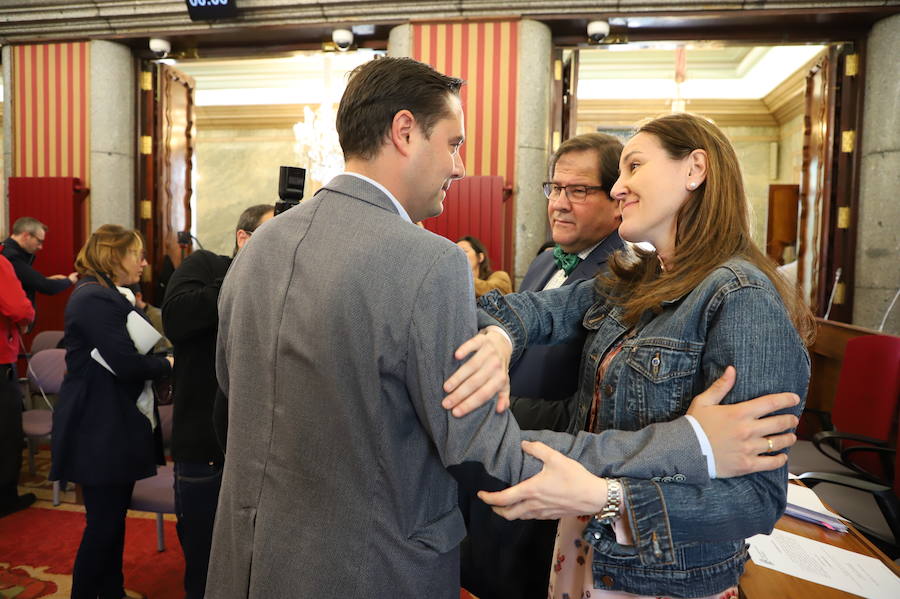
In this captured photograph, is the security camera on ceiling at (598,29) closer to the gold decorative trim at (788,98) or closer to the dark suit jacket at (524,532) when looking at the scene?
the gold decorative trim at (788,98)

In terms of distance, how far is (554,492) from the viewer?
3.58ft

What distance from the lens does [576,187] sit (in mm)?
1990

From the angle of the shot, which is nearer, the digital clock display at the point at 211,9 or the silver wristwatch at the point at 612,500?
the silver wristwatch at the point at 612,500

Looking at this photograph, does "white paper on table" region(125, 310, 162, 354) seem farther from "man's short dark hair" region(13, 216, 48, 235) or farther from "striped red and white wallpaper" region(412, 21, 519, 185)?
"man's short dark hair" region(13, 216, 48, 235)

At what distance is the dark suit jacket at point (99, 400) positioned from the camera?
272 cm

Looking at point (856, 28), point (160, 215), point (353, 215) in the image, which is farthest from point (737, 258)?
point (160, 215)

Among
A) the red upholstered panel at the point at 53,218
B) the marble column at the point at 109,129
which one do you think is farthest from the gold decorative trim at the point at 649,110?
the red upholstered panel at the point at 53,218

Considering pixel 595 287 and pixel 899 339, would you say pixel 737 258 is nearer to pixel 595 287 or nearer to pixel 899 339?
pixel 595 287

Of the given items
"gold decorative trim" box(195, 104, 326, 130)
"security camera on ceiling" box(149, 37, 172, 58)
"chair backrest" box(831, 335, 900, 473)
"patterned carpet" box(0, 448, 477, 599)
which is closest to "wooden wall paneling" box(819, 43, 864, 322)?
"chair backrest" box(831, 335, 900, 473)

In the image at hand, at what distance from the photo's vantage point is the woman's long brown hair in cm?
124

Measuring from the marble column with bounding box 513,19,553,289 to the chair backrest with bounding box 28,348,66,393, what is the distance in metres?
3.55

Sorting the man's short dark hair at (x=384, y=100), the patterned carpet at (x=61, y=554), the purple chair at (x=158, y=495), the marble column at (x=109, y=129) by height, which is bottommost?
the patterned carpet at (x=61, y=554)

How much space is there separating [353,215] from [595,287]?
0.75 meters

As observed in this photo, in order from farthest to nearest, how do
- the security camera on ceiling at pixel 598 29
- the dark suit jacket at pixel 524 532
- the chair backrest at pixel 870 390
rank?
the security camera on ceiling at pixel 598 29 → the chair backrest at pixel 870 390 → the dark suit jacket at pixel 524 532
